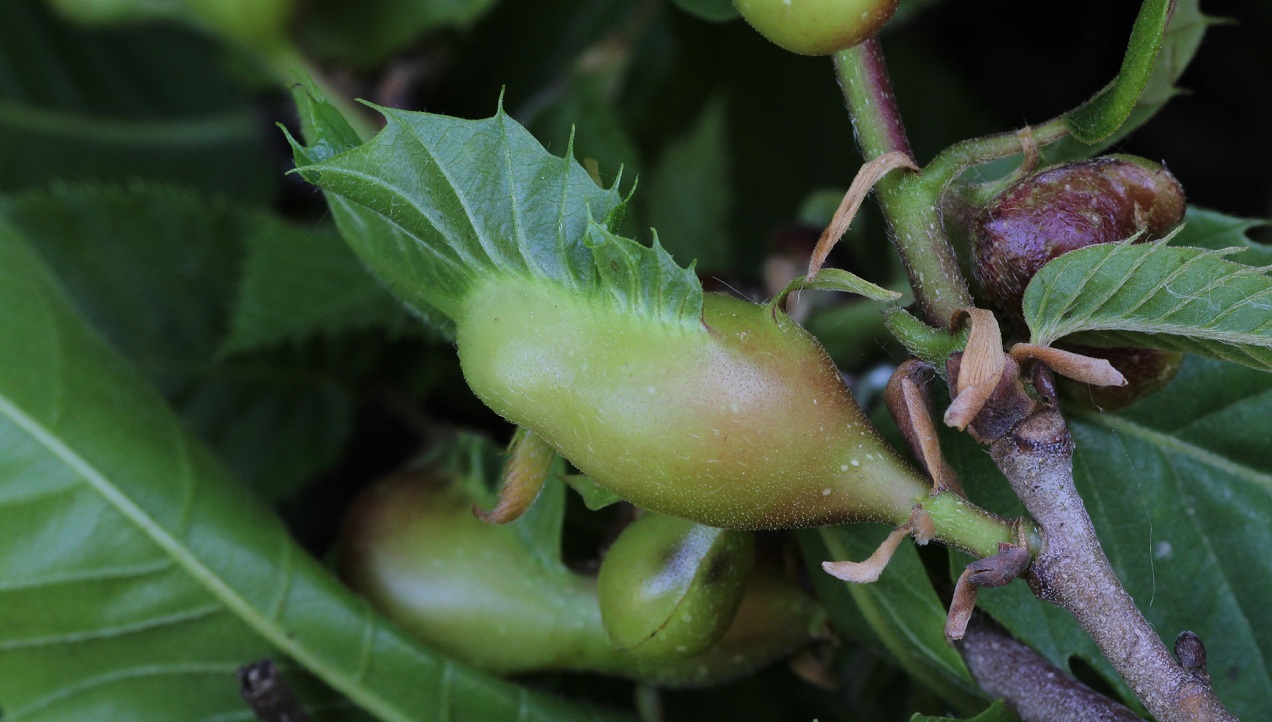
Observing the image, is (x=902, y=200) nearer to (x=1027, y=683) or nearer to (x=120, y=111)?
A: (x=1027, y=683)

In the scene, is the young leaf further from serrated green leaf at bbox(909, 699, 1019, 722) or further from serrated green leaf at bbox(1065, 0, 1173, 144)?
serrated green leaf at bbox(1065, 0, 1173, 144)

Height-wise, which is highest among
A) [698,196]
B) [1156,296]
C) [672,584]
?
[1156,296]

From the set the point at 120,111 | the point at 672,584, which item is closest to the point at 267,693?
the point at 672,584

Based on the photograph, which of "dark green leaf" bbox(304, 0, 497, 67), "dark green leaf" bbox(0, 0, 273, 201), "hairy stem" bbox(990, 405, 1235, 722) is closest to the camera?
"hairy stem" bbox(990, 405, 1235, 722)

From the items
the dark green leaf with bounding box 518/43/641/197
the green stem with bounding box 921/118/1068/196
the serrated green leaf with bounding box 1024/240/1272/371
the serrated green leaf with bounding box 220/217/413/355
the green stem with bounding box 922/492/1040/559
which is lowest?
the serrated green leaf with bounding box 220/217/413/355

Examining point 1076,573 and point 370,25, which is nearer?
point 1076,573

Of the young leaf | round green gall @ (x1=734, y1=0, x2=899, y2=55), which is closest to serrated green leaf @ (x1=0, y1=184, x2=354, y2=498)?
the young leaf

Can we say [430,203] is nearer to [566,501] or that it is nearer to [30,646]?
[566,501]

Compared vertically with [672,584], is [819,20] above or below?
above
